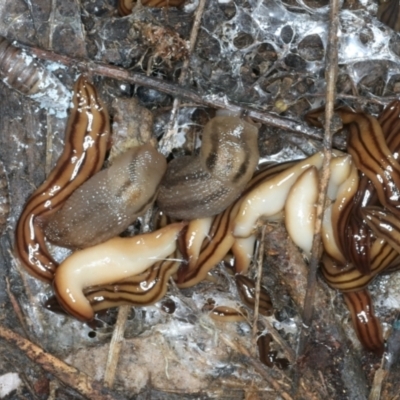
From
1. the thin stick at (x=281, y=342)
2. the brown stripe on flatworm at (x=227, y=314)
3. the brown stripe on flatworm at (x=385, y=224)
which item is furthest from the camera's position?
the brown stripe on flatworm at (x=227, y=314)

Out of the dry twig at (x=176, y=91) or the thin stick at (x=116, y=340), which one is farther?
the thin stick at (x=116, y=340)

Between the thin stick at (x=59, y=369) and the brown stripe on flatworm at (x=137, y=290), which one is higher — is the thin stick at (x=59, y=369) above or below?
below

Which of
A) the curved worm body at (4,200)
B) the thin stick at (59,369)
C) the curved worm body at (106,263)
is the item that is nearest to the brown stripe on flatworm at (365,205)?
the curved worm body at (106,263)

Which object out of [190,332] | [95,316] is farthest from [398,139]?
[95,316]

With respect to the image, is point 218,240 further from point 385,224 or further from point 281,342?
point 385,224

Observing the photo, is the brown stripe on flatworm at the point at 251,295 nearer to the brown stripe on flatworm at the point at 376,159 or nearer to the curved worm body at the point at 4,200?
the brown stripe on flatworm at the point at 376,159

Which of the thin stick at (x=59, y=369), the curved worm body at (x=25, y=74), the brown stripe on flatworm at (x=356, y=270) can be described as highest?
the curved worm body at (x=25, y=74)

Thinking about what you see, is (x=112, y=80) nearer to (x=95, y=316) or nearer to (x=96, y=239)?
Answer: (x=96, y=239)
